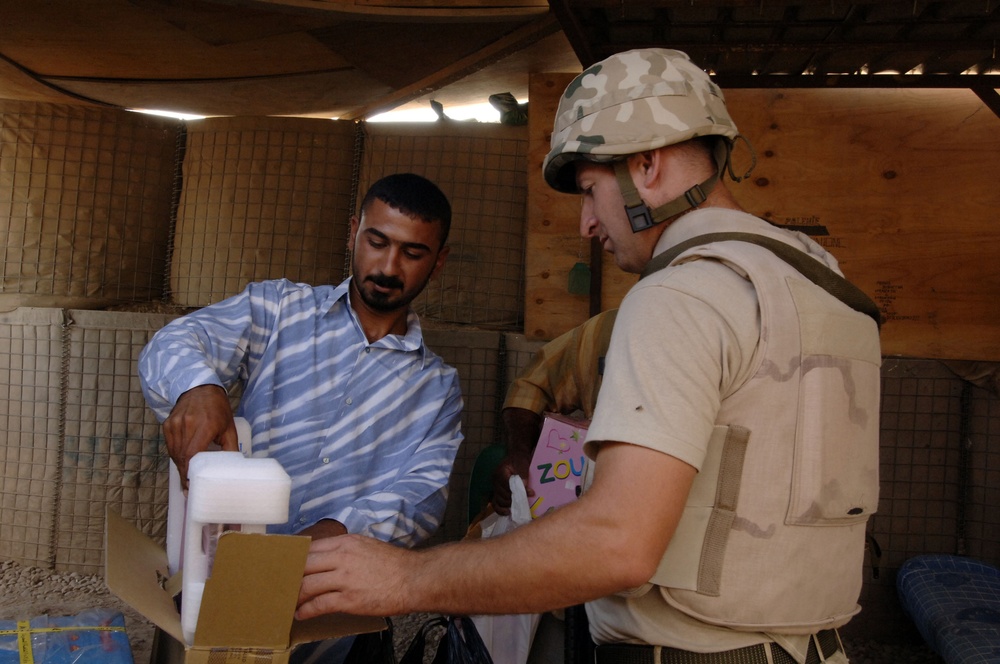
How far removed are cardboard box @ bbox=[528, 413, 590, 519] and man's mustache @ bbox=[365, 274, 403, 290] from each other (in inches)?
23.3

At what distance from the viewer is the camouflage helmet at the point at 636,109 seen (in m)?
1.49

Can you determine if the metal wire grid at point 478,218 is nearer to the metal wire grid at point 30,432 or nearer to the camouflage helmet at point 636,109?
the metal wire grid at point 30,432

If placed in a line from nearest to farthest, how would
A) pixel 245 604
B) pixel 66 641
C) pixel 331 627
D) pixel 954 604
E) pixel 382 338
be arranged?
pixel 245 604 → pixel 331 627 → pixel 66 641 → pixel 382 338 → pixel 954 604

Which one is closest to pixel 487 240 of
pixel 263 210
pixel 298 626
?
pixel 263 210

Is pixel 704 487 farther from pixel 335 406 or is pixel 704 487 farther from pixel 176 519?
pixel 335 406

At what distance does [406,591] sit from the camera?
1.30 m

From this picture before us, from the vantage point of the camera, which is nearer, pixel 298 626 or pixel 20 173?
pixel 298 626

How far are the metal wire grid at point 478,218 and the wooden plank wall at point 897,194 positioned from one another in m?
1.10

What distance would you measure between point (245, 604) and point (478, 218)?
3.09 metres

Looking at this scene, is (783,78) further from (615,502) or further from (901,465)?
(615,502)

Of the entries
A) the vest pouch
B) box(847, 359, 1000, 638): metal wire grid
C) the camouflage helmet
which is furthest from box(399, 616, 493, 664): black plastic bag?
box(847, 359, 1000, 638): metal wire grid

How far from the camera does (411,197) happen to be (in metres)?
2.58

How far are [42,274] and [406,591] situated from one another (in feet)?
12.5

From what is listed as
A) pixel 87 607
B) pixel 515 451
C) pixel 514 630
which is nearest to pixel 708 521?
pixel 514 630
